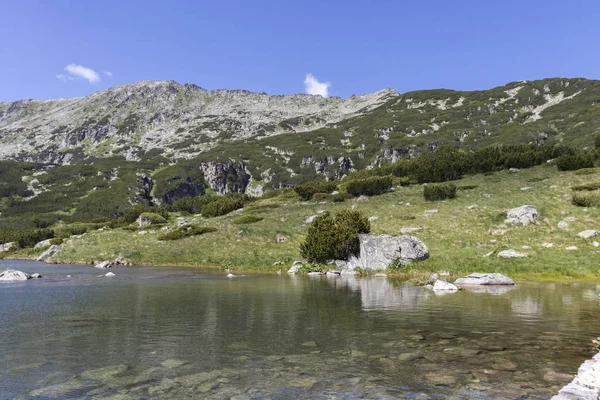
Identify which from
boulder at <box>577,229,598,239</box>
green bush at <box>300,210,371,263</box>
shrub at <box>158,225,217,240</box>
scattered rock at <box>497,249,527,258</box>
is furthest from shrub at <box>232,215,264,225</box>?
boulder at <box>577,229,598,239</box>

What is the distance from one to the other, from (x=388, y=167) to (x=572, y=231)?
179 ft

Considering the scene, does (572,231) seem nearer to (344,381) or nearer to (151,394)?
(344,381)

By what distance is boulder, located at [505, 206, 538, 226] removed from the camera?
44.2 meters

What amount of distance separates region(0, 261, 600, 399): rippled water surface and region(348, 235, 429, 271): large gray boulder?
39.5ft

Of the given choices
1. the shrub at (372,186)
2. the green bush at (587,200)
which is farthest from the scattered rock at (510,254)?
the shrub at (372,186)

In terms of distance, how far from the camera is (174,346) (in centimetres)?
1365

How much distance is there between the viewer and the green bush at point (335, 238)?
4112cm

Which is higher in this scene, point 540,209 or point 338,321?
point 540,209

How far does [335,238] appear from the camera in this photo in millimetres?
40969

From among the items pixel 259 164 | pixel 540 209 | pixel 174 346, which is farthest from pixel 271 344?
pixel 259 164

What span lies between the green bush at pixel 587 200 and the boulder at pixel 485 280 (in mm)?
25559

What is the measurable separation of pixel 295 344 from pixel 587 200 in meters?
48.2

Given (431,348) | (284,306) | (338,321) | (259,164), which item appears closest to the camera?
(431,348)

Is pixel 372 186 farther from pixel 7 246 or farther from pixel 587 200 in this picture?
pixel 7 246
